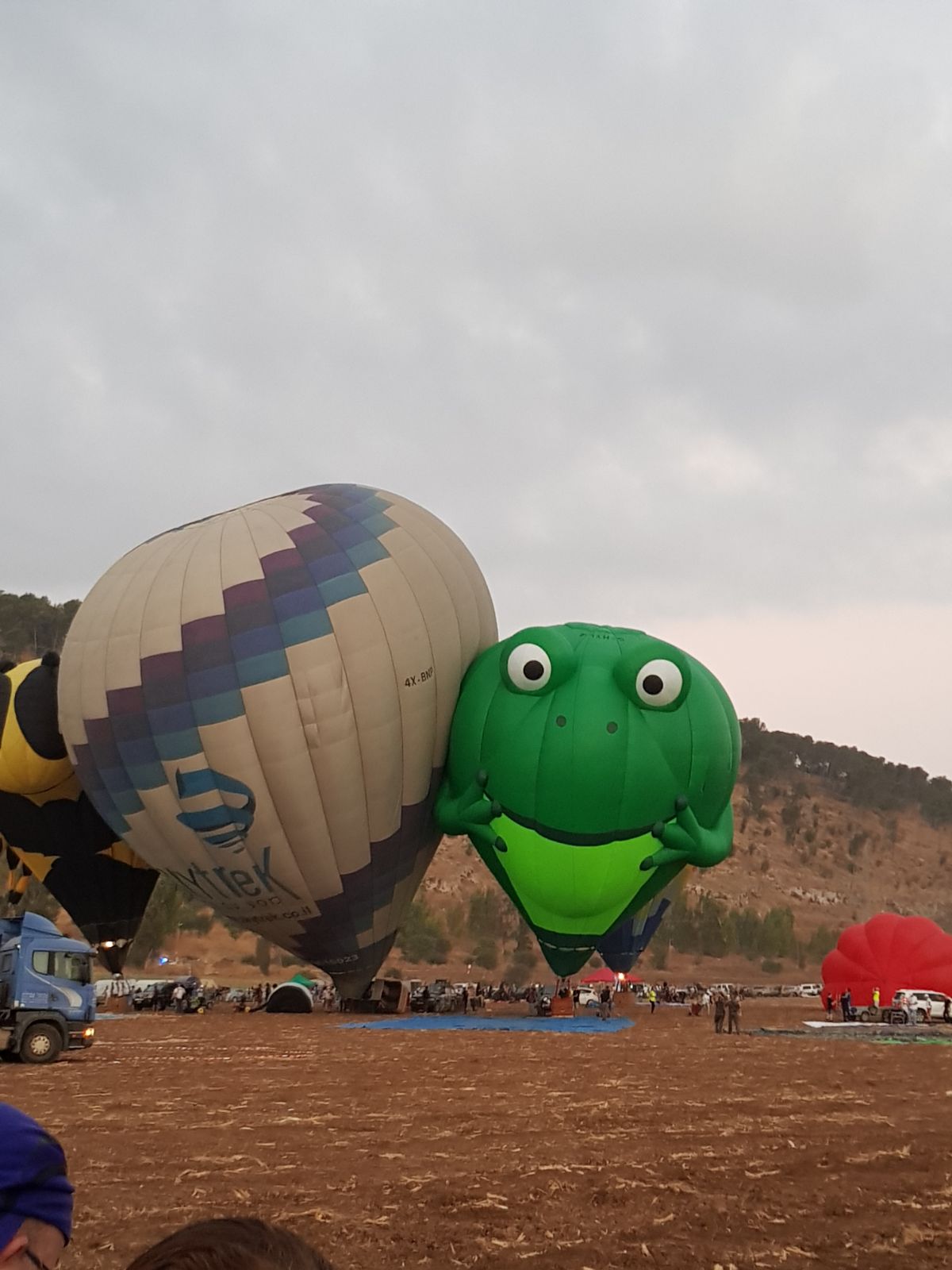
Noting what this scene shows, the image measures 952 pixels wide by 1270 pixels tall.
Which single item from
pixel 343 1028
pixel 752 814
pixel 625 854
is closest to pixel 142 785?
pixel 343 1028

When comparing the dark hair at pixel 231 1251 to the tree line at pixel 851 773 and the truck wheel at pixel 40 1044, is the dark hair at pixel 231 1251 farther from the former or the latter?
the tree line at pixel 851 773

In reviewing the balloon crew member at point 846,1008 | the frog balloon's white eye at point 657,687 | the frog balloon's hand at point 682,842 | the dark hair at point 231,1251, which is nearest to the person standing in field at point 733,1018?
the frog balloon's hand at point 682,842

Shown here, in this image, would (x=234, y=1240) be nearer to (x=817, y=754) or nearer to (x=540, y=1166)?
(x=540, y=1166)

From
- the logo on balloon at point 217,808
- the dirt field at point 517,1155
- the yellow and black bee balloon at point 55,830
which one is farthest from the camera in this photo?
the yellow and black bee balloon at point 55,830

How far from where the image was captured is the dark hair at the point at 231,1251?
1.31 metres

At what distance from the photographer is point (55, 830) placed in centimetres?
2584

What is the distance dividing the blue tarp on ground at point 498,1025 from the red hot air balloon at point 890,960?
22.6 ft

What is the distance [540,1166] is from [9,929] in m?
11.7

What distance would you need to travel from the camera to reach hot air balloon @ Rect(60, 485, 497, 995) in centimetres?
2020

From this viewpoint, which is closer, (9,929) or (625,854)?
(9,929)

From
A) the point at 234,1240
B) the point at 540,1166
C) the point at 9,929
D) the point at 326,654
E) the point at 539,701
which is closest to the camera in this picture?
the point at 234,1240

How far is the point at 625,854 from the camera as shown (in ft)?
70.7

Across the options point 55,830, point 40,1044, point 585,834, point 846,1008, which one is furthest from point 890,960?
point 40,1044

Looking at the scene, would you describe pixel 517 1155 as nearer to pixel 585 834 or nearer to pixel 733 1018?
pixel 585 834
